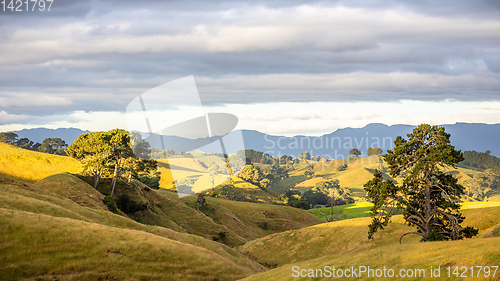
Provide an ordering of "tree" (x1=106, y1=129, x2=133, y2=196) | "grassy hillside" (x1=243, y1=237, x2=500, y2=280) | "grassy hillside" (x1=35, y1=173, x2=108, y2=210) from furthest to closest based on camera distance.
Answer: "tree" (x1=106, y1=129, x2=133, y2=196) < "grassy hillside" (x1=35, y1=173, x2=108, y2=210) < "grassy hillside" (x1=243, y1=237, x2=500, y2=280)

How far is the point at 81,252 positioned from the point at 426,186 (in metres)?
40.0

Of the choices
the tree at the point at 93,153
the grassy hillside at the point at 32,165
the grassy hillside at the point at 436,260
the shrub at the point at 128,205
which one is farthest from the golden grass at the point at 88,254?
the grassy hillside at the point at 32,165

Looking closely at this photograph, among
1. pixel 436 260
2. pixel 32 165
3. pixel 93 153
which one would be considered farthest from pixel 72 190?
pixel 436 260

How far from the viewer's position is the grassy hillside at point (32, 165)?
273ft

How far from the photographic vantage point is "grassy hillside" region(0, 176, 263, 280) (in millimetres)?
29203

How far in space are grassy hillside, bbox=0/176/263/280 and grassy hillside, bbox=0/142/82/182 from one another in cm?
4113

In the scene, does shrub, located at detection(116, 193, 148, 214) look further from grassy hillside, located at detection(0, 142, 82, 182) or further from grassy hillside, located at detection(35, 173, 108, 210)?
grassy hillside, located at detection(0, 142, 82, 182)

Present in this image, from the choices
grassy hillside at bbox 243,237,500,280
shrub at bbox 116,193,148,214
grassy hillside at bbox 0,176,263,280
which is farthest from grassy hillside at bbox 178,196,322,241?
grassy hillside at bbox 243,237,500,280

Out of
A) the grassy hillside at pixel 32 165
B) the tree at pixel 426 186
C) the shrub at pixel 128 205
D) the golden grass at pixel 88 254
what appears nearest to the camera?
the golden grass at pixel 88 254

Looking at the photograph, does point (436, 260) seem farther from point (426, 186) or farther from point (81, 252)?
point (81, 252)

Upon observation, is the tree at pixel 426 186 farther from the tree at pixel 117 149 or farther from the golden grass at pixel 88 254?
the tree at pixel 117 149

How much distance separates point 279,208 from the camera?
146 m

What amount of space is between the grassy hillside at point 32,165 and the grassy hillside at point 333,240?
162 ft

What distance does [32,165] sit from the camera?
87312 millimetres
